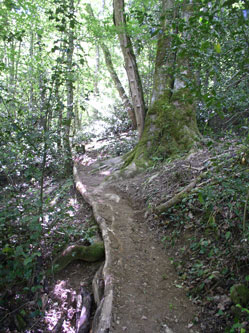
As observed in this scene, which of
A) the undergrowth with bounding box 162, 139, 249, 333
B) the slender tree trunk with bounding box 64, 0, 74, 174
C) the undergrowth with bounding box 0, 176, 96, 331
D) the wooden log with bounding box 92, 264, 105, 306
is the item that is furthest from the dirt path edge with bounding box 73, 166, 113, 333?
the slender tree trunk with bounding box 64, 0, 74, 174

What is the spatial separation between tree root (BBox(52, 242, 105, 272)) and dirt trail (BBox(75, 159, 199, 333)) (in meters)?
0.22

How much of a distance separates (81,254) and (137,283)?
1.28m

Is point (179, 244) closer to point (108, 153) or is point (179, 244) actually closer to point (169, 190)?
point (169, 190)

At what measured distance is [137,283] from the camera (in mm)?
3467

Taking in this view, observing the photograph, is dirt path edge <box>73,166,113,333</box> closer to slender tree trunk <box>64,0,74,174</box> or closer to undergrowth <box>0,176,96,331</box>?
undergrowth <box>0,176,96,331</box>

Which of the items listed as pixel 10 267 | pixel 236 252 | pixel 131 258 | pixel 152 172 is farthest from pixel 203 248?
pixel 152 172

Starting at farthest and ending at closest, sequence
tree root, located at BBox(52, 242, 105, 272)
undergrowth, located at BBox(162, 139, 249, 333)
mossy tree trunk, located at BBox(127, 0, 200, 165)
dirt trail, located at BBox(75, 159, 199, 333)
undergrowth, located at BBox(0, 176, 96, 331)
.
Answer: mossy tree trunk, located at BBox(127, 0, 200, 165), tree root, located at BBox(52, 242, 105, 272), undergrowth, located at BBox(0, 176, 96, 331), dirt trail, located at BBox(75, 159, 199, 333), undergrowth, located at BBox(162, 139, 249, 333)

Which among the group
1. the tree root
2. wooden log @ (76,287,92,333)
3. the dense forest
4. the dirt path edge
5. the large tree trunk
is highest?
the large tree trunk

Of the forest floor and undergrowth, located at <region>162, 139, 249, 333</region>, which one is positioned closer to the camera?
undergrowth, located at <region>162, 139, 249, 333</region>

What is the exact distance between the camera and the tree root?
4.29 meters

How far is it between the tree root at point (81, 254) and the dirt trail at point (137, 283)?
0.73ft

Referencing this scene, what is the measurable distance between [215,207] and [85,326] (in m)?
2.39

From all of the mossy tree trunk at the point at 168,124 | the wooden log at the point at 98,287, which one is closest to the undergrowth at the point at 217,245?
the wooden log at the point at 98,287

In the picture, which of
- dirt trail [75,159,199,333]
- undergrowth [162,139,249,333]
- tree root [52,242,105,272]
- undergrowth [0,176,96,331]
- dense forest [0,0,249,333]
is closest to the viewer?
dense forest [0,0,249,333]
